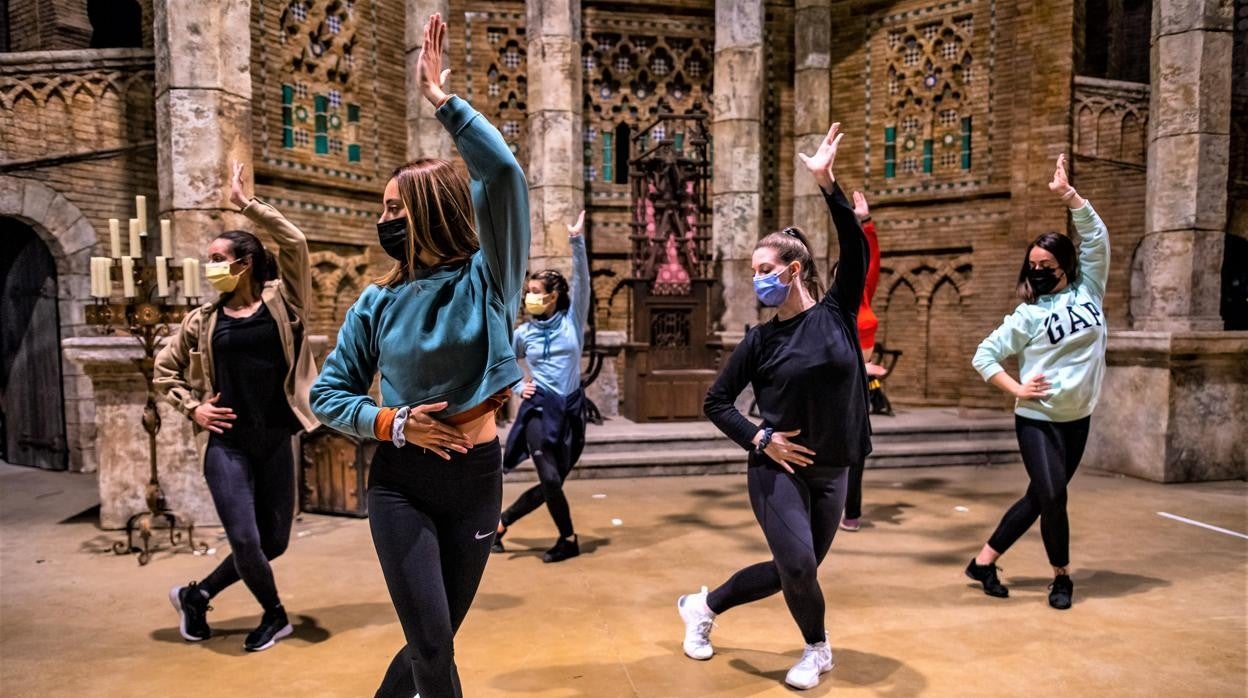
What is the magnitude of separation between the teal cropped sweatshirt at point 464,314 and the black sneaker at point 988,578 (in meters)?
3.32

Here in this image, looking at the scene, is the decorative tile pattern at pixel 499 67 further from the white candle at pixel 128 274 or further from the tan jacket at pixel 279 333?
the tan jacket at pixel 279 333

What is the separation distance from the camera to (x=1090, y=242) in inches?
149

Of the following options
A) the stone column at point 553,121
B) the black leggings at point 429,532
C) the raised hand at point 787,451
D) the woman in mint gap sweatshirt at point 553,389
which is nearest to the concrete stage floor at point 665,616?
the woman in mint gap sweatshirt at point 553,389

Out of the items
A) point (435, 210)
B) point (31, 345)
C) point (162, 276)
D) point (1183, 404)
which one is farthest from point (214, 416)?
point (1183, 404)

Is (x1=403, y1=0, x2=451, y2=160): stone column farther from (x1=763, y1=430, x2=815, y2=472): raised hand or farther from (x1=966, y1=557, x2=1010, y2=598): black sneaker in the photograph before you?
(x1=763, y1=430, x2=815, y2=472): raised hand

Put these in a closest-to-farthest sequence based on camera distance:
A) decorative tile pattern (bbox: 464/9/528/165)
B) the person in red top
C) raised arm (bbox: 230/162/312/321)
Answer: raised arm (bbox: 230/162/312/321) < the person in red top < decorative tile pattern (bbox: 464/9/528/165)

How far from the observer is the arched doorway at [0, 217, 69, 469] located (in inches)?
311

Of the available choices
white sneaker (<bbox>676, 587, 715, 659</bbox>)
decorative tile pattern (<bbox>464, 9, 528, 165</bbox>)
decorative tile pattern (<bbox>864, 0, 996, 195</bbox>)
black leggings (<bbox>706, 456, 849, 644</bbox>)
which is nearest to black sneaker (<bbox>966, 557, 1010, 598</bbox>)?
black leggings (<bbox>706, 456, 849, 644</bbox>)

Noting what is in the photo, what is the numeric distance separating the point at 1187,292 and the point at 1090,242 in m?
4.22

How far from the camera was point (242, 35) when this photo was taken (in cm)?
655

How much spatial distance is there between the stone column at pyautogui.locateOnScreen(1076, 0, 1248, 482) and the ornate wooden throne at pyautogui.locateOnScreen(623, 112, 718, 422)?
417 centimetres

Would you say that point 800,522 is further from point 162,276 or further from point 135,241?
point 135,241

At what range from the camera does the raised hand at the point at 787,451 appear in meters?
2.82

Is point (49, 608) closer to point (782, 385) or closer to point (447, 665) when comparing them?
point (447, 665)
